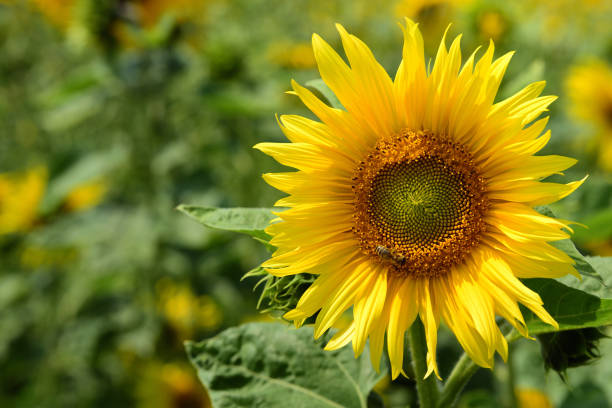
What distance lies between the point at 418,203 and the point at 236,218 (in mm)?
363

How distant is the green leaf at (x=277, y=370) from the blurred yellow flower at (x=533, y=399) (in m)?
0.91

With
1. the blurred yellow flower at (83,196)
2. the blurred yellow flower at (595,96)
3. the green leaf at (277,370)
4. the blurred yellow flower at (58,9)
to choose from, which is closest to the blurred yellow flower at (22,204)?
the blurred yellow flower at (83,196)

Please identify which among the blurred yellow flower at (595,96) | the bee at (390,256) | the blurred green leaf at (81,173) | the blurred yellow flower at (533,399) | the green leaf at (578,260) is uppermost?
the green leaf at (578,260)

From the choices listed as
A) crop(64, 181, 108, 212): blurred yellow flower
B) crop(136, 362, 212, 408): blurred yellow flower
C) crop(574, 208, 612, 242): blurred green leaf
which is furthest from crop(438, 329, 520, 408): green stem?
crop(64, 181, 108, 212): blurred yellow flower

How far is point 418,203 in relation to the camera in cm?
121

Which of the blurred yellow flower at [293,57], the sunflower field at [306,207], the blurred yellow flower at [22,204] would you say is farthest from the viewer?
the blurred yellow flower at [293,57]

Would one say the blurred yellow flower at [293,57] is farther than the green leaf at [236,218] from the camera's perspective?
Yes

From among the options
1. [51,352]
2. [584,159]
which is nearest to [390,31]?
[584,159]

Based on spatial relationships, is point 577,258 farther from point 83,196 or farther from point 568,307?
point 83,196

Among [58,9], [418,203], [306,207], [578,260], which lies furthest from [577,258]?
[58,9]

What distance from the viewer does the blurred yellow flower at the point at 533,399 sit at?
1.97m

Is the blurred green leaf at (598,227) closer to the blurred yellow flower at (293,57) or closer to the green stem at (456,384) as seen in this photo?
the green stem at (456,384)

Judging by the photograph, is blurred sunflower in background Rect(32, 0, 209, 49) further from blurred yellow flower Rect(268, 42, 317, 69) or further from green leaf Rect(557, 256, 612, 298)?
green leaf Rect(557, 256, 612, 298)

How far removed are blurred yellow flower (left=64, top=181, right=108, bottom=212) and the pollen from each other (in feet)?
9.80
